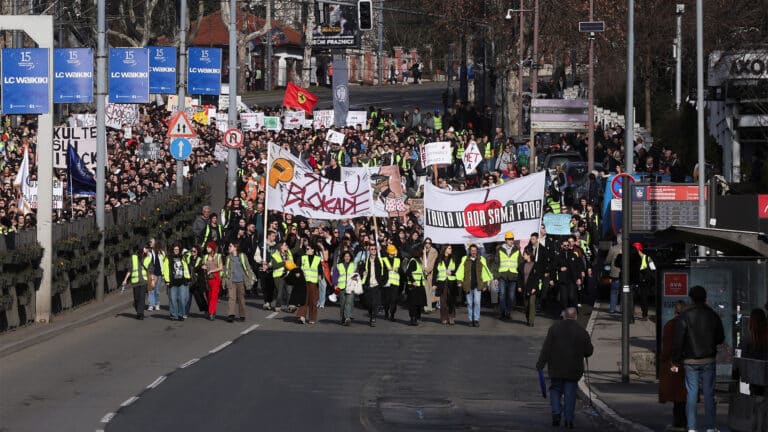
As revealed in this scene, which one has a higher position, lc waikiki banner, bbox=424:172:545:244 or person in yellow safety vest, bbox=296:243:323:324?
lc waikiki banner, bbox=424:172:545:244

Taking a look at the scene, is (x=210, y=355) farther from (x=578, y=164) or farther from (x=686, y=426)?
(x=578, y=164)

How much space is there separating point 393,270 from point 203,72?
1801 centimetres

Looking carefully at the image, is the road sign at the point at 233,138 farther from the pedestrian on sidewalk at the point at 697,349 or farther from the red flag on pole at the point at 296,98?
the pedestrian on sidewalk at the point at 697,349

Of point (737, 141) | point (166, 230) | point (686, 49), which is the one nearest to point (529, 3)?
point (686, 49)

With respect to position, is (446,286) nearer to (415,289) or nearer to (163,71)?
(415,289)

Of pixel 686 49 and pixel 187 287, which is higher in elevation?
pixel 686 49

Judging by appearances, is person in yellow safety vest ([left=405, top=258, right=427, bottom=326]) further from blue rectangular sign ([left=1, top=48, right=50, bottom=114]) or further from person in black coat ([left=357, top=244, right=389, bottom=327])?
blue rectangular sign ([left=1, top=48, right=50, bottom=114])

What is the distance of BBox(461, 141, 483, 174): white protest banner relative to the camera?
144ft

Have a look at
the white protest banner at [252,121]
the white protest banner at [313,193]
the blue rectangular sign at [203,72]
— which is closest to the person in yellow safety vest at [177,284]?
the white protest banner at [313,193]

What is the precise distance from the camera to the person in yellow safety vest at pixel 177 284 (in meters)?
27.9

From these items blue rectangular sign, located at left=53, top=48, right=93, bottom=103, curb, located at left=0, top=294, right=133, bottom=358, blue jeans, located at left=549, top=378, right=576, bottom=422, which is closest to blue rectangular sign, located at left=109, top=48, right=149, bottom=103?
blue rectangular sign, located at left=53, top=48, right=93, bottom=103

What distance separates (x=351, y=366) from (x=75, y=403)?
5.45 meters

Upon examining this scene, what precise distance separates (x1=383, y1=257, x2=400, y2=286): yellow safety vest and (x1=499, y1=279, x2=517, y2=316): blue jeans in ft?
6.77

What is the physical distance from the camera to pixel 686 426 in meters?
16.4
